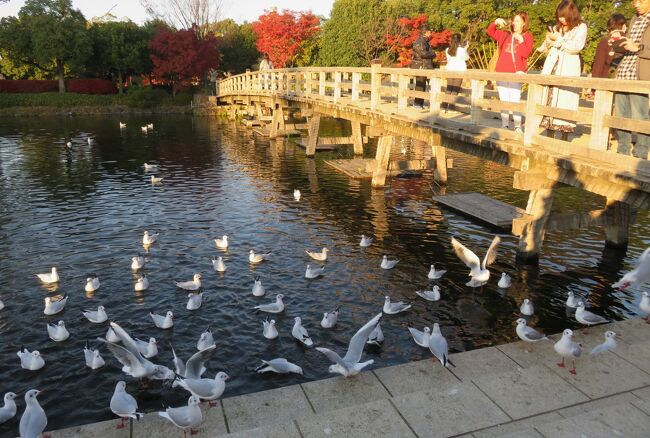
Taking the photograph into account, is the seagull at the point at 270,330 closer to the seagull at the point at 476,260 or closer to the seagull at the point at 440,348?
the seagull at the point at 440,348

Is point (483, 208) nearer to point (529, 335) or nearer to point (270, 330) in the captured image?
point (529, 335)

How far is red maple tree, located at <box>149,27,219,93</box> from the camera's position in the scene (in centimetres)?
5809

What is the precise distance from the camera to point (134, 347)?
8117 millimetres

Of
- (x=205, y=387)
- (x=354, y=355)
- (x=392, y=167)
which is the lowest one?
(x=205, y=387)

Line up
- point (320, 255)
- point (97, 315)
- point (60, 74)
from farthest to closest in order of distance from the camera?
point (60, 74), point (320, 255), point (97, 315)

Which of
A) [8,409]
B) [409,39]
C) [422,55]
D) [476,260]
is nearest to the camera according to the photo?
[8,409]

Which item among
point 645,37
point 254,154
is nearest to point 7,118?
point 254,154

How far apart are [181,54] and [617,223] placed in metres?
53.8

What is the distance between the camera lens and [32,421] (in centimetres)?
654

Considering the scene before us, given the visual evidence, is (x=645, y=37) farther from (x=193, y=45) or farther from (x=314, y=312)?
(x=193, y=45)

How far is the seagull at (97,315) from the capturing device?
34.3ft

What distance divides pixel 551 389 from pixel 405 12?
1995 inches

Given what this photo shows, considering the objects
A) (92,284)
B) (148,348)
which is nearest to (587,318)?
(148,348)

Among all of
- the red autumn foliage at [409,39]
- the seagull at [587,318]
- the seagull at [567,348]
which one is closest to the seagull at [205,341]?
the seagull at [567,348]
